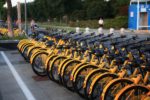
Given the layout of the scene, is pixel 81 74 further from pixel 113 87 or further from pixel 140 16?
pixel 140 16

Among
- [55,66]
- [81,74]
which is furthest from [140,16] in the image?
[81,74]

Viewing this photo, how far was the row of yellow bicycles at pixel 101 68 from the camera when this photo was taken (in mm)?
4784

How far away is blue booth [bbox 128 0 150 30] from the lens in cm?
2691

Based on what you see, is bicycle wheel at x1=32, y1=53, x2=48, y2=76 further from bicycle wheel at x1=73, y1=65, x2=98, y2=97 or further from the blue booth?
the blue booth

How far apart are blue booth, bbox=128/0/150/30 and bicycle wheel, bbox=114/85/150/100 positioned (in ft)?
74.3

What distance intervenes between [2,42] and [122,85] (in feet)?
34.0

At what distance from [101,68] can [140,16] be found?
74.2ft

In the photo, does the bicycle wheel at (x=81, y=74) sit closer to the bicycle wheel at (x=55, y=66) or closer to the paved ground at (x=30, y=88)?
the paved ground at (x=30, y=88)

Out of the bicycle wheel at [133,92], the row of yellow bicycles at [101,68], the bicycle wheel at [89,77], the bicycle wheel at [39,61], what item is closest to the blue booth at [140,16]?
the row of yellow bicycles at [101,68]

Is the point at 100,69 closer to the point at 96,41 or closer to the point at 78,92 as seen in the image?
the point at 78,92

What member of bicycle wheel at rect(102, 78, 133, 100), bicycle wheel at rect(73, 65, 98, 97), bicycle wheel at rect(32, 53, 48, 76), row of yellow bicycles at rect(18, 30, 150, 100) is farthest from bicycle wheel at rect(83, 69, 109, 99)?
bicycle wheel at rect(32, 53, 48, 76)

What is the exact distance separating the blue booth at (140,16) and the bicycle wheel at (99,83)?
866 inches

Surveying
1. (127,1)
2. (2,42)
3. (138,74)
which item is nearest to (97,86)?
(138,74)

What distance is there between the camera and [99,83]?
5277 millimetres
